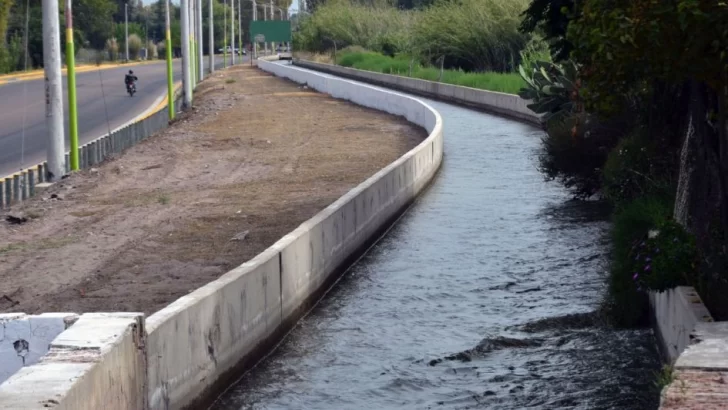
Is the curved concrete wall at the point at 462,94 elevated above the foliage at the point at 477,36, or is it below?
below

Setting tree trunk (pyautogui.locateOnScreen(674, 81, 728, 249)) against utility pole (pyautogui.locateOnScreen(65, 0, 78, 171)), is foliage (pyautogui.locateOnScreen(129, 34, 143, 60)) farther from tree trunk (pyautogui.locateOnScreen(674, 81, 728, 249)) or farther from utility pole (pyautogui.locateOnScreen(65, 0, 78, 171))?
tree trunk (pyautogui.locateOnScreen(674, 81, 728, 249))

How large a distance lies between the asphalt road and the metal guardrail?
1752 millimetres

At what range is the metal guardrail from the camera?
20750 millimetres

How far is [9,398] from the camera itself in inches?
249

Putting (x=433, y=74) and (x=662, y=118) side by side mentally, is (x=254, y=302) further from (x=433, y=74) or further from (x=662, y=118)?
(x=433, y=74)

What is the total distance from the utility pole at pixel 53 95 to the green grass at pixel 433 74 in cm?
1920

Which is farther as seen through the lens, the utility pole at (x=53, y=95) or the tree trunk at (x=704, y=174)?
the utility pole at (x=53, y=95)

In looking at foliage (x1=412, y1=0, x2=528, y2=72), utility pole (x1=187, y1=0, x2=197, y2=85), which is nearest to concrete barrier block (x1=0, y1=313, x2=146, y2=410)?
Result: utility pole (x1=187, y1=0, x2=197, y2=85)

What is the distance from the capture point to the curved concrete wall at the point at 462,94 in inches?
1457

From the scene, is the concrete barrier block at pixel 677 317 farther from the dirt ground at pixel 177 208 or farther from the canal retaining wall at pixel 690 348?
the dirt ground at pixel 177 208

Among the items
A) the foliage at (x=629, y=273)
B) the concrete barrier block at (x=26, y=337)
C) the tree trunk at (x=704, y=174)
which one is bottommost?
the foliage at (x=629, y=273)

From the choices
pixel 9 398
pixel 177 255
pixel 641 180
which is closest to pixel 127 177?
pixel 177 255

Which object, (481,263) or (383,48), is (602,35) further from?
(383,48)

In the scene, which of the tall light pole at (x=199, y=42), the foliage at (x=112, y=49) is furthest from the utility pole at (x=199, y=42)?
the foliage at (x=112, y=49)
